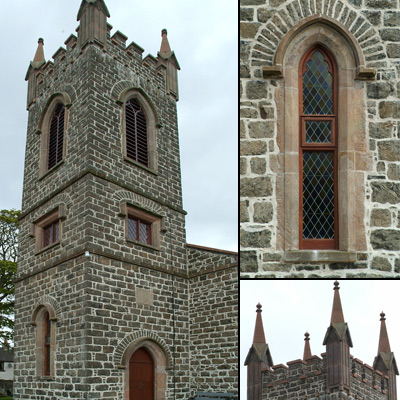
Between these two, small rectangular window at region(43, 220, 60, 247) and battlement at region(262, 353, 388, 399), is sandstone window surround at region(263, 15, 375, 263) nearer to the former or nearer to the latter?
battlement at region(262, 353, 388, 399)

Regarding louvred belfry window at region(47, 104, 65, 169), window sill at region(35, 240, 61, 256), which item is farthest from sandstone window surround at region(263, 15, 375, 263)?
louvred belfry window at region(47, 104, 65, 169)

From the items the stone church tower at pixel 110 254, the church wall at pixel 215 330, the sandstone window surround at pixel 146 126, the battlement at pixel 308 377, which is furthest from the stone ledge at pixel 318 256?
the sandstone window surround at pixel 146 126

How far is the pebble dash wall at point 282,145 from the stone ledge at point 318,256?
13 mm

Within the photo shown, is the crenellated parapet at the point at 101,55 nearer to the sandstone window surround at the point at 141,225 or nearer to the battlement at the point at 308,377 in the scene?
the sandstone window surround at the point at 141,225

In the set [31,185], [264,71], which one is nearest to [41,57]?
[31,185]

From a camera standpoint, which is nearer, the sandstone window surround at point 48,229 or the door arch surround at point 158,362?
the door arch surround at point 158,362

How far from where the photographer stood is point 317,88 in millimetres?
7332

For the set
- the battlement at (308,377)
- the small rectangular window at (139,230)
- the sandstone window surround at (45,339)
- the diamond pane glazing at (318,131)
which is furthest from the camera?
the small rectangular window at (139,230)

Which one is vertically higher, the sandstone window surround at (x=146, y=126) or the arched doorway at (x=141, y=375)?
the sandstone window surround at (x=146, y=126)

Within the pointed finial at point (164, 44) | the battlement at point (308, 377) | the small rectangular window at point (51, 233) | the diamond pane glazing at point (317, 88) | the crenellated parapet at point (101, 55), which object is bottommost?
the battlement at point (308, 377)

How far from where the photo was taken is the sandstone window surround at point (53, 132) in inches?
701

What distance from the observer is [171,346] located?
16.7m

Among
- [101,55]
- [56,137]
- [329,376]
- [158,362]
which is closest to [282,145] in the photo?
[329,376]

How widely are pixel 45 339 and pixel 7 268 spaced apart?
11826 millimetres
